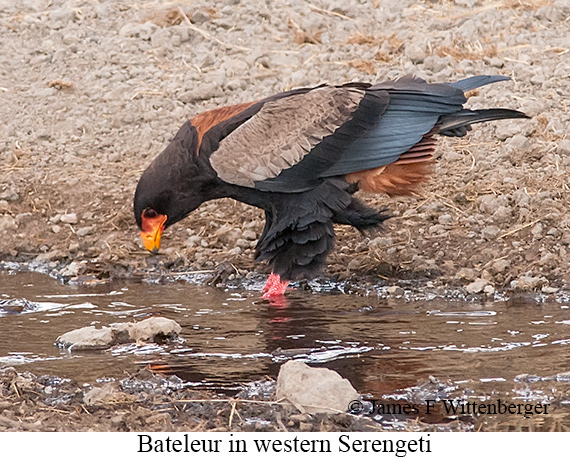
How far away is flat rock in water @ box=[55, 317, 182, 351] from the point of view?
17.0ft

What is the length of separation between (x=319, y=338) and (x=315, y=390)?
4.30ft

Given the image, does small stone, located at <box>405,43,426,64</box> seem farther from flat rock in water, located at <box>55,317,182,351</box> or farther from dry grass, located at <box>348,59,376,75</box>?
flat rock in water, located at <box>55,317,182,351</box>

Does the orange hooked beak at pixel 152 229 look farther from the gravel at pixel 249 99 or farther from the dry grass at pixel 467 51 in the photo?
the dry grass at pixel 467 51

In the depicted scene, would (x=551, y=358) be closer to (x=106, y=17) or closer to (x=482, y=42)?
(x=482, y=42)

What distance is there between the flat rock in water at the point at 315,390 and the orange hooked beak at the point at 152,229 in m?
2.31

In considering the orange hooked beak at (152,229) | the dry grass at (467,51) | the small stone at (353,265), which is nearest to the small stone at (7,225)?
the orange hooked beak at (152,229)

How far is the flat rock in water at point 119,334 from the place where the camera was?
5.17 metres

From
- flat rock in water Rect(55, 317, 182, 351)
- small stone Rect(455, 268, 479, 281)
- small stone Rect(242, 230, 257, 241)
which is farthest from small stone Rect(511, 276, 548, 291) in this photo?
flat rock in water Rect(55, 317, 182, 351)

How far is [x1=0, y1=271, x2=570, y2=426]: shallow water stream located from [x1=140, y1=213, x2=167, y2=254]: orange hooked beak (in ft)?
1.02

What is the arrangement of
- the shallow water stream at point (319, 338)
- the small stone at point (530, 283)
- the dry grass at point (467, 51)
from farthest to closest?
1. the dry grass at point (467, 51)
2. the small stone at point (530, 283)
3. the shallow water stream at point (319, 338)

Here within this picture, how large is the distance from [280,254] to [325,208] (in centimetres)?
39

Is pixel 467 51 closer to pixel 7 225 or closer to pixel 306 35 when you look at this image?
pixel 306 35

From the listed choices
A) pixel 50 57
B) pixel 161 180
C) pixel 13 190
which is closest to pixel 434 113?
pixel 161 180

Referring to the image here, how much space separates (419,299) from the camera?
20.1ft
